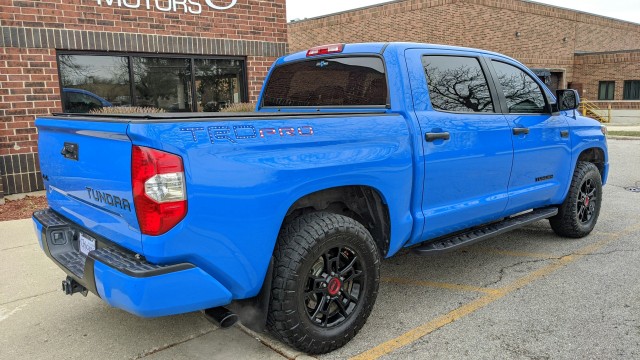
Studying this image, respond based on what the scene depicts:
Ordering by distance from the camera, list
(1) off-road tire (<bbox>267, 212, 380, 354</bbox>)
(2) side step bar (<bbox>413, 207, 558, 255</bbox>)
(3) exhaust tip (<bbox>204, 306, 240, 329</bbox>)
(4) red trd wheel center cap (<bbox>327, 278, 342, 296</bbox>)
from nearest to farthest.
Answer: (3) exhaust tip (<bbox>204, 306, 240, 329</bbox>) < (1) off-road tire (<bbox>267, 212, 380, 354</bbox>) < (4) red trd wheel center cap (<bbox>327, 278, 342, 296</bbox>) < (2) side step bar (<bbox>413, 207, 558, 255</bbox>)

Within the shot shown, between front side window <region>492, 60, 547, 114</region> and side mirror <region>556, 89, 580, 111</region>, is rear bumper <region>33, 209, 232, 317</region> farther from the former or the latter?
side mirror <region>556, 89, 580, 111</region>

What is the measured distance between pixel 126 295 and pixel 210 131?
0.88m

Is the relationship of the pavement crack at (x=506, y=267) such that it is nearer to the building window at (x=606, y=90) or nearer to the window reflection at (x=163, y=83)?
the window reflection at (x=163, y=83)

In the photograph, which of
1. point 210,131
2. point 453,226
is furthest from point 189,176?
point 453,226

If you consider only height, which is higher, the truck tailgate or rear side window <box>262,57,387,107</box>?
rear side window <box>262,57,387,107</box>

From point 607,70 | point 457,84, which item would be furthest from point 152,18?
point 607,70

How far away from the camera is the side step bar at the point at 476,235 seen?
3684 millimetres

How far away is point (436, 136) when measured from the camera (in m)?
3.49

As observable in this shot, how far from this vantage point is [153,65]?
8438 millimetres

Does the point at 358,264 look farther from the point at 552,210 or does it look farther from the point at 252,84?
the point at 252,84

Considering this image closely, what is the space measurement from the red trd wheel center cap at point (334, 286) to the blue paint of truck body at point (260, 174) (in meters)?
0.48

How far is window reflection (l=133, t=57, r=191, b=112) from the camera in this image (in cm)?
833

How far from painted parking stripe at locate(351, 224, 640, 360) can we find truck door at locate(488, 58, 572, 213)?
1.87 feet

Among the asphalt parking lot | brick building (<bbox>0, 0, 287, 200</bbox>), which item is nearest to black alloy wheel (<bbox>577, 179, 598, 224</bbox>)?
the asphalt parking lot
